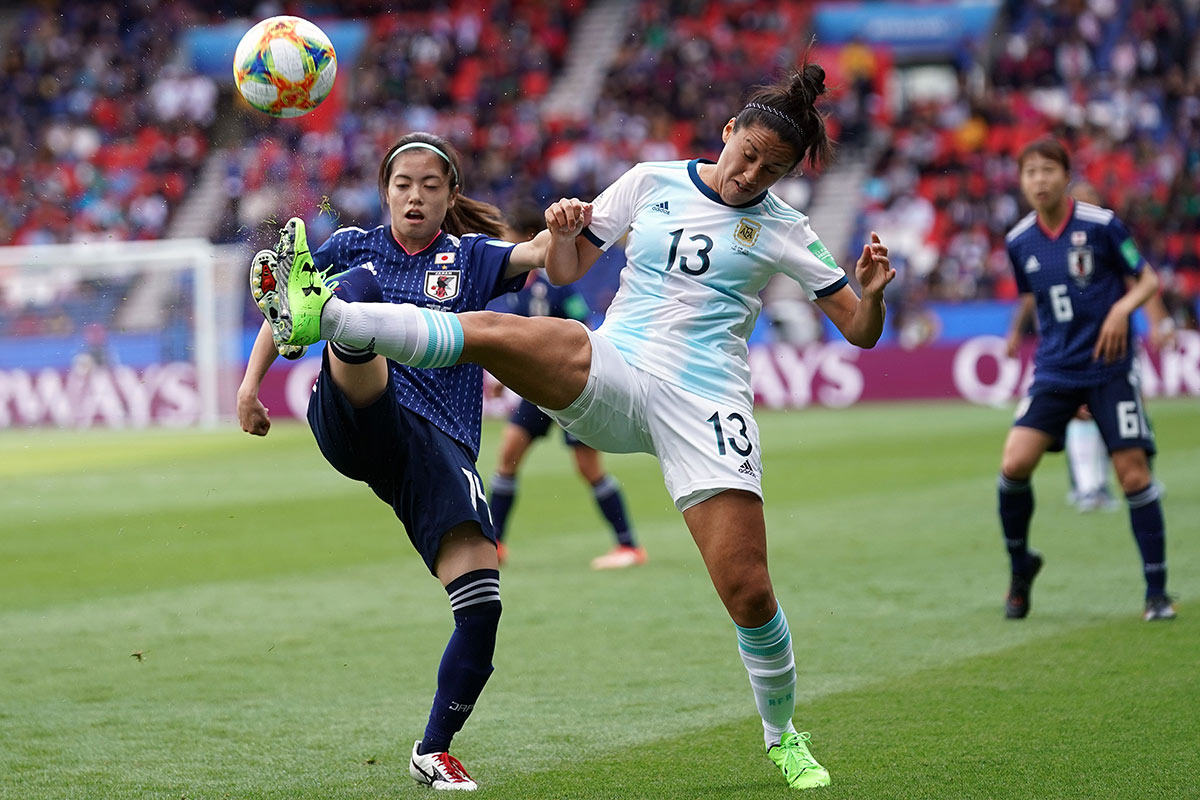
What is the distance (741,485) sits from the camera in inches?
172

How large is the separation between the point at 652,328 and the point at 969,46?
26731 millimetres

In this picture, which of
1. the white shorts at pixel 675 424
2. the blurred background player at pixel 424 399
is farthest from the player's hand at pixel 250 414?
the white shorts at pixel 675 424

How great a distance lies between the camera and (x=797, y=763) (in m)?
4.40

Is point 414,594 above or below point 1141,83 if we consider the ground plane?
below

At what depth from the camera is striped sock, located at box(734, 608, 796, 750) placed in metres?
4.51

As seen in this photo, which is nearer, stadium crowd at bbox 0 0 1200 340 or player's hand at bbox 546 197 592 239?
player's hand at bbox 546 197 592 239

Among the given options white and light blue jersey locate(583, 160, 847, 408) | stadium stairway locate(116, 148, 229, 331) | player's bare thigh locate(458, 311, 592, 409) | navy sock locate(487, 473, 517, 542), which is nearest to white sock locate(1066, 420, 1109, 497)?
navy sock locate(487, 473, 517, 542)

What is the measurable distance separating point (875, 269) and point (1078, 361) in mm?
3242

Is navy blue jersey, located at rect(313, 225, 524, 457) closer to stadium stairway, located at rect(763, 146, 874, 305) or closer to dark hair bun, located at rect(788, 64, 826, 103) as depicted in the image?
dark hair bun, located at rect(788, 64, 826, 103)

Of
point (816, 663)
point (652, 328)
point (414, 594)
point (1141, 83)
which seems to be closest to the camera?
point (652, 328)

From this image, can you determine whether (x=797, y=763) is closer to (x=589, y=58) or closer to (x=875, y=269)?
(x=875, y=269)

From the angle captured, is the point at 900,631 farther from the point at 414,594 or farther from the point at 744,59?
the point at 744,59

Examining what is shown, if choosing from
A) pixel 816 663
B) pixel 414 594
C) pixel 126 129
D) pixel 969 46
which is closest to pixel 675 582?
pixel 414 594

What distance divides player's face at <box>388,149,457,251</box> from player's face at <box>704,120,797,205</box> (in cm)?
90
